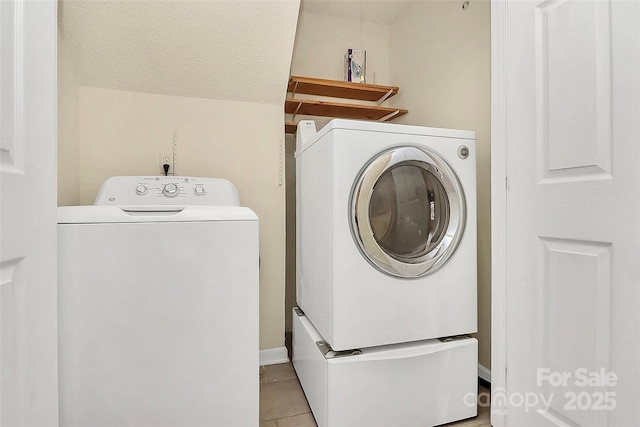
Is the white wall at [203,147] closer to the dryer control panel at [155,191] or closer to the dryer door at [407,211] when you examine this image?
the dryer control panel at [155,191]

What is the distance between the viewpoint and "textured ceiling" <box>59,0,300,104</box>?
1.52 metres

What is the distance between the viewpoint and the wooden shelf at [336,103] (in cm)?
206

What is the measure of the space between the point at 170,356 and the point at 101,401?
23 centimetres

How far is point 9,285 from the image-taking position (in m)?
0.73

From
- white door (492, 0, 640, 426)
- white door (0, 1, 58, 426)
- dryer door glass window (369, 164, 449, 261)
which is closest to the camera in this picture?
white door (0, 1, 58, 426)

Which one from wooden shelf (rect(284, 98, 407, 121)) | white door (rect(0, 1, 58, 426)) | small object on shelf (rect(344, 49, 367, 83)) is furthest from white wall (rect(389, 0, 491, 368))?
white door (rect(0, 1, 58, 426))

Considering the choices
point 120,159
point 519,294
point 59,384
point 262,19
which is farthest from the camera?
point 120,159

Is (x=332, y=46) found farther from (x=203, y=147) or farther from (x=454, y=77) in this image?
(x=203, y=147)

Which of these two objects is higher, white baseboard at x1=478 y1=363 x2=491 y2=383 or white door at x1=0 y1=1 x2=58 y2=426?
white door at x1=0 y1=1 x2=58 y2=426

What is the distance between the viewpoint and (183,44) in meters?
1.66

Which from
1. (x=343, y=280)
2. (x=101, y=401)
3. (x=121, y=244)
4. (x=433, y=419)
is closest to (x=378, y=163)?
(x=343, y=280)

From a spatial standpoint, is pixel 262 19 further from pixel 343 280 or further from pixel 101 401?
pixel 101 401

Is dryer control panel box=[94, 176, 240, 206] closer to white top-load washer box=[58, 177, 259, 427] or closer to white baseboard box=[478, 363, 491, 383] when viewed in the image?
white top-load washer box=[58, 177, 259, 427]

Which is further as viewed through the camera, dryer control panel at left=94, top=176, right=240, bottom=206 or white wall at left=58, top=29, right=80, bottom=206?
dryer control panel at left=94, top=176, right=240, bottom=206
